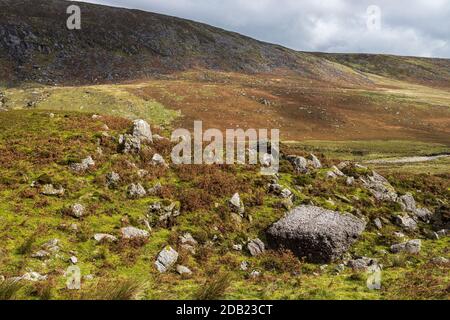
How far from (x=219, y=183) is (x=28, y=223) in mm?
8977

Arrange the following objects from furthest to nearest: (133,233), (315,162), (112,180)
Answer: (315,162) < (112,180) < (133,233)

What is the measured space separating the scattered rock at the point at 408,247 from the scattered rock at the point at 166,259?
975 centimetres

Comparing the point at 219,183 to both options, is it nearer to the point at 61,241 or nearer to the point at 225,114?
the point at 61,241

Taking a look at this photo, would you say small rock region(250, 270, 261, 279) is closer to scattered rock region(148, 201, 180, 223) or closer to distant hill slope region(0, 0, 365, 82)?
scattered rock region(148, 201, 180, 223)

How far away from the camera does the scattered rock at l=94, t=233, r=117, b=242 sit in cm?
1609

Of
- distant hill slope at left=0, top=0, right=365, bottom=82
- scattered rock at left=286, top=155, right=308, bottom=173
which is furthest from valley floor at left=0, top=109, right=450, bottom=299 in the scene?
distant hill slope at left=0, top=0, right=365, bottom=82

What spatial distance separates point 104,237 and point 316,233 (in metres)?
8.61

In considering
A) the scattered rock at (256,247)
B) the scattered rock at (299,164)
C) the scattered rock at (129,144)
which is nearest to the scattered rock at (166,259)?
the scattered rock at (256,247)

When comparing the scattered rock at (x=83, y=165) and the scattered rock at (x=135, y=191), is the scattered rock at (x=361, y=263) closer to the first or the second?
the scattered rock at (x=135, y=191)

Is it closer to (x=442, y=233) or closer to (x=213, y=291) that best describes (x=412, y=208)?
(x=442, y=233)

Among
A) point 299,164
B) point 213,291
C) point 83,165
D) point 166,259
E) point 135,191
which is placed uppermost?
point 83,165

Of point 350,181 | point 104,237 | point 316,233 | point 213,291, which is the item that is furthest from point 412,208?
point 104,237

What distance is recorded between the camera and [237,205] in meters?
19.9

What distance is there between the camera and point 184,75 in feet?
417
